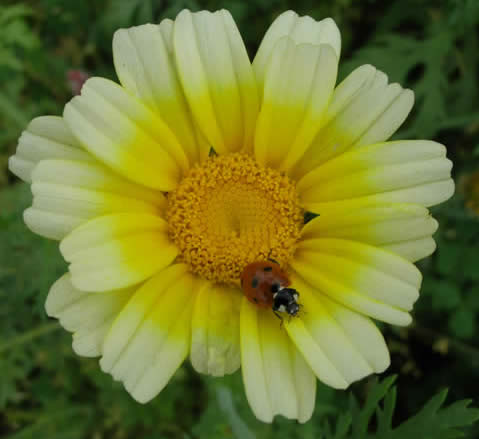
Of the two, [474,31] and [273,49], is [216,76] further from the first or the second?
[474,31]

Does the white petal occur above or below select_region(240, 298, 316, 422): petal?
above

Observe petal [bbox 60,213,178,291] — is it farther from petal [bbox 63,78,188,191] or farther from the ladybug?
the ladybug

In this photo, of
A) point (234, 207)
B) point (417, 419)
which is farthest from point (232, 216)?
point (417, 419)

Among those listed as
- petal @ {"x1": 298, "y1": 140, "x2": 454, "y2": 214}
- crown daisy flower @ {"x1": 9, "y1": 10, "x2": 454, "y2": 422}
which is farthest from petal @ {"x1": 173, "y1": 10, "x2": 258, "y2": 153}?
petal @ {"x1": 298, "y1": 140, "x2": 454, "y2": 214}

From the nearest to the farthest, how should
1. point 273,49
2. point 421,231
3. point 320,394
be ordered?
point 421,231
point 273,49
point 320,394

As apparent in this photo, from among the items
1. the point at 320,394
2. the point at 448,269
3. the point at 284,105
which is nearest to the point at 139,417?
the point at 320,394

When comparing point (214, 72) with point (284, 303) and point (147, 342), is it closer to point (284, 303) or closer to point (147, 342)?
point (284, 303)

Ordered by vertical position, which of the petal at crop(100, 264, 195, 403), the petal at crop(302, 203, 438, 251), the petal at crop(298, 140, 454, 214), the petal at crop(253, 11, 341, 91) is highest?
the petal at crop(253, 11, 341, 91)
